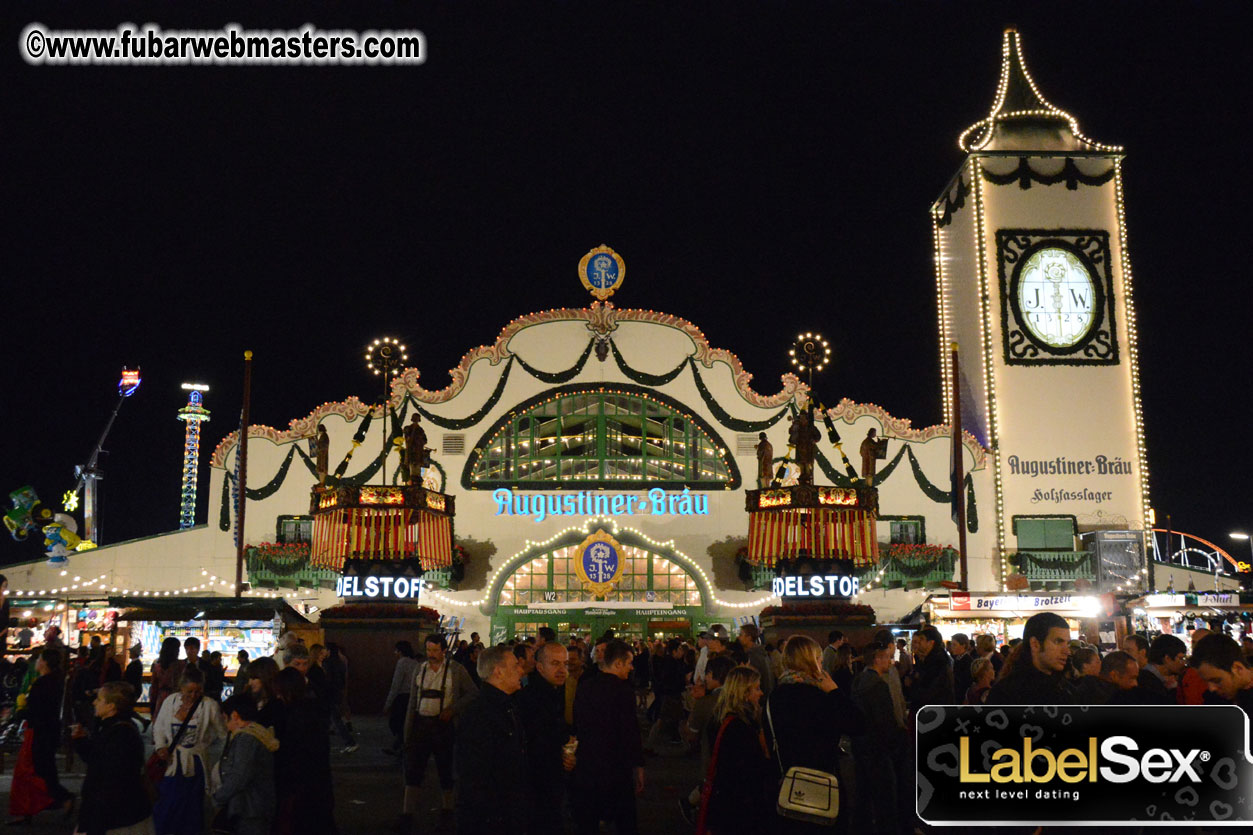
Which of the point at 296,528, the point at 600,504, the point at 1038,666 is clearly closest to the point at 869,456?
the point at 600,504

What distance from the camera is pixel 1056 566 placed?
109 ft

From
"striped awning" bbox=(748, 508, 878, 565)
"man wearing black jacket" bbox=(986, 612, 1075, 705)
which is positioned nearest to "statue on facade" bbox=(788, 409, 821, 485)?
"striped awning" bbox=(748, 508, 878, 565)

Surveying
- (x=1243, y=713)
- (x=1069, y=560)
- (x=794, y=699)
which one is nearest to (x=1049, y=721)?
(x=1243, y=713)

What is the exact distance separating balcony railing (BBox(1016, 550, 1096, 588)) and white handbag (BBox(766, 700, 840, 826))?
28324 mm

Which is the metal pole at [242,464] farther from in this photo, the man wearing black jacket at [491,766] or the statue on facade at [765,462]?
the man wearing black jacket at [491,766]

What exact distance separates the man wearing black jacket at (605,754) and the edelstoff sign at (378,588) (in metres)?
17.9

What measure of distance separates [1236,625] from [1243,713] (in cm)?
2005

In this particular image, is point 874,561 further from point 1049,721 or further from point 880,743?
point 1049,721

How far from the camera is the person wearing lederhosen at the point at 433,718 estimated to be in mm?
11586

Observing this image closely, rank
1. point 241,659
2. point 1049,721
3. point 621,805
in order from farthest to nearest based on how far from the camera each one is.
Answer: point 241,659 → point 621,805 → point 1049,721

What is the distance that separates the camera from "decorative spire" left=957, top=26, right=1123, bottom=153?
121 ft

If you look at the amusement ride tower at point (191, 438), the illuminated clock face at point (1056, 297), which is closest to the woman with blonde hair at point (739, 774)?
the illuminated clock face at point (1056, 297)

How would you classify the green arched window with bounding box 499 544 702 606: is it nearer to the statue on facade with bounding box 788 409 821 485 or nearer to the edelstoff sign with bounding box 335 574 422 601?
the edelstoff sign with bounding box 335 574 422 601

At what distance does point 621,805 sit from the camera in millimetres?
8328
